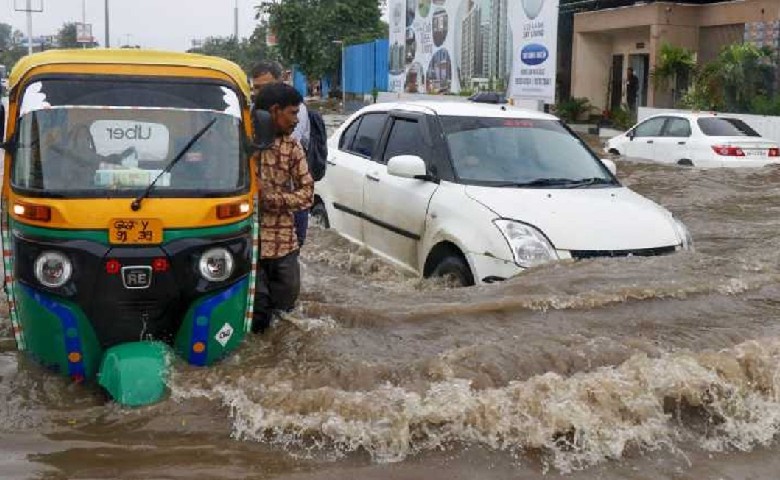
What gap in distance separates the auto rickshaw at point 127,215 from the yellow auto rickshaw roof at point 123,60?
0.6 inches

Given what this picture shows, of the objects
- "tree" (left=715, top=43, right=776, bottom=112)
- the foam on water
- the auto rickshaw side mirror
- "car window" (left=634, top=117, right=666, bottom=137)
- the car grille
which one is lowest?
the foam on water

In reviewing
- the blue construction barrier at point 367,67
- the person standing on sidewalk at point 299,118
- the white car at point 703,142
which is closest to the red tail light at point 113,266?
the person standing on sidewalk at point 299,118

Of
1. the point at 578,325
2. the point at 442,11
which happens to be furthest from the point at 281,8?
the point at 578,325

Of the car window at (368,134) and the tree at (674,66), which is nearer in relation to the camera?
the car window at (368,134)

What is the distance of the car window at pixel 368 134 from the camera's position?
328 inches

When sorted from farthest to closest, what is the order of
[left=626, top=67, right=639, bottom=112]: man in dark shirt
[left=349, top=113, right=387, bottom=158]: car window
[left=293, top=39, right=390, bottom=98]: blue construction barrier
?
[left=293, top=39, right=390, bottom=98]: blue construction barrier < [left=626, top=67, right=639, bottom=112]: man in dark shirt < [left=349, top=113, right=387, bottom=158]: car window

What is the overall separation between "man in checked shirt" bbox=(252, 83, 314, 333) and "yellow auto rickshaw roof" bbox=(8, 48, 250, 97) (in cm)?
28

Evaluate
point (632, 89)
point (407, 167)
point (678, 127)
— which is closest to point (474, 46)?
point (632, 89)

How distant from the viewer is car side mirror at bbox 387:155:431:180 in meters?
Result: 6.98

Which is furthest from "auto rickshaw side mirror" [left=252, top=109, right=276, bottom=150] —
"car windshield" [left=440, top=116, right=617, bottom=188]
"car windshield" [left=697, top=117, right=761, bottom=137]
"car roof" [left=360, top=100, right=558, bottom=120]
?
"car windshield" [left=697, top=117, right=761, bottom=137]

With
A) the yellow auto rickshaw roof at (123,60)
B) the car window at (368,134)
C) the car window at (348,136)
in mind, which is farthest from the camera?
the car window at (348,136)

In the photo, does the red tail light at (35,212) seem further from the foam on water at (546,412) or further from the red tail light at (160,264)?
the foam on water at (546,412)

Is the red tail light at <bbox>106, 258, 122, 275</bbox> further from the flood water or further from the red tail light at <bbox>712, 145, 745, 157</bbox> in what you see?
the red tail light at <bbox>712, 145, 745, 157</bbox>

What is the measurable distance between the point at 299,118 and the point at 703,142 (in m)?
10.3
